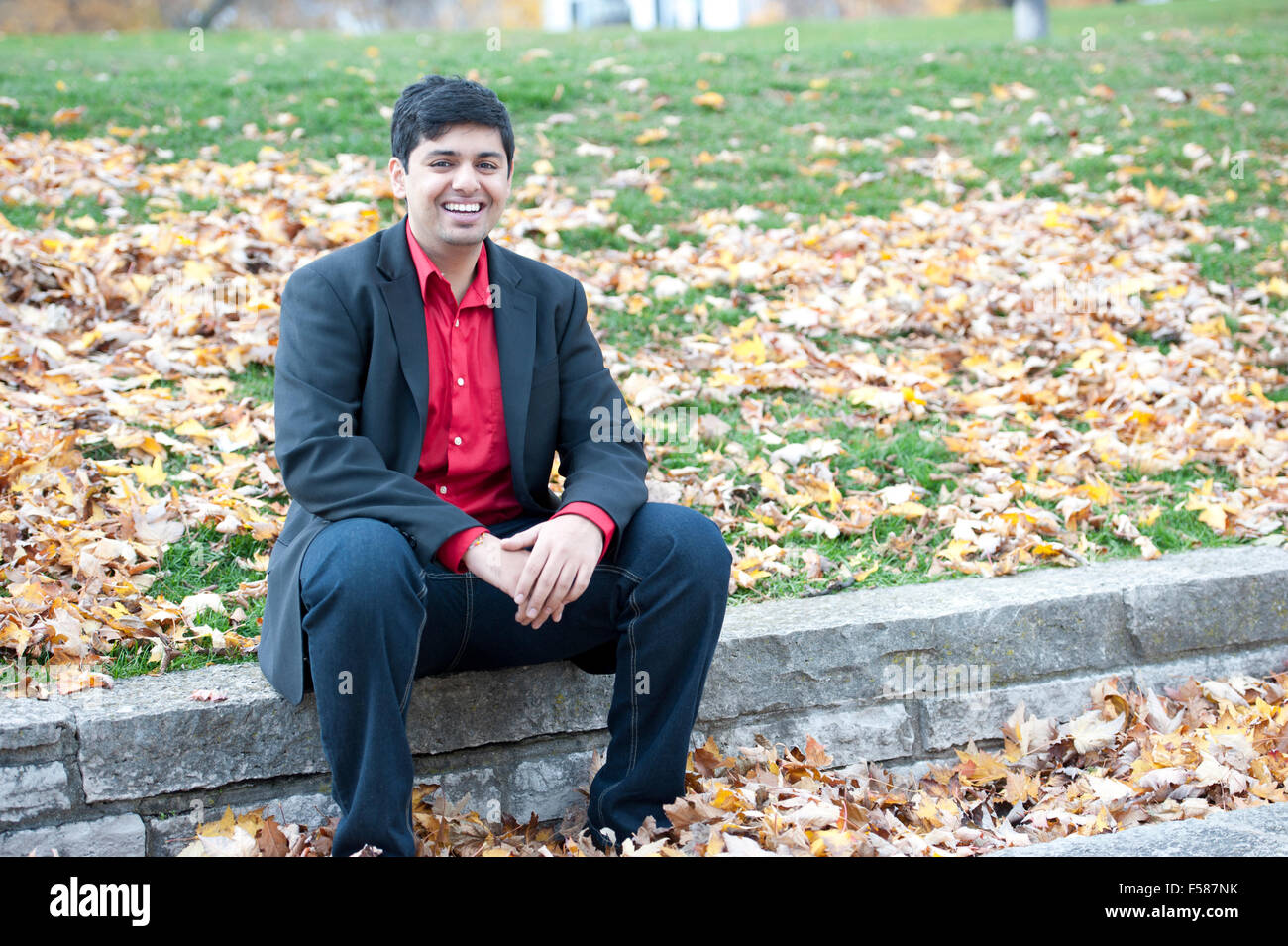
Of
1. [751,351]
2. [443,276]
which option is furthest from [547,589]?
[751,351]

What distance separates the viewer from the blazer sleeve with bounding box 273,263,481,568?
2.67 m

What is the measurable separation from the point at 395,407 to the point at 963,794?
187 centimetres

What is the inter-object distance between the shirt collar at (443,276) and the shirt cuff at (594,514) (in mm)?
589

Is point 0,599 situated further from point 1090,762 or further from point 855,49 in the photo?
point 855,49

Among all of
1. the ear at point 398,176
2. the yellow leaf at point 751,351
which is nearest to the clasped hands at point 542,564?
Result: the ear at point 398,176

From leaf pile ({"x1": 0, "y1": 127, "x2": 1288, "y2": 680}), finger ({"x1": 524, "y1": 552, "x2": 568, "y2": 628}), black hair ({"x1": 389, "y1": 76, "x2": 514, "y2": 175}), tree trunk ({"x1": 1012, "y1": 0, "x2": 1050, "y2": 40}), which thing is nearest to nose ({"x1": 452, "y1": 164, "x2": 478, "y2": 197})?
black hair ({"x1": 389, "y1": 76, "x2": 514, "y2": 175})

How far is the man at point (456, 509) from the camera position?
254 centimetres

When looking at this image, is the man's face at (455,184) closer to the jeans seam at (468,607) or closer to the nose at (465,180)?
the nose at (465,180)

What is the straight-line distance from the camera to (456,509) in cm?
273

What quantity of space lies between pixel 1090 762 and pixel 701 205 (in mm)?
4851

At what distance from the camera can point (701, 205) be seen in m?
7.49

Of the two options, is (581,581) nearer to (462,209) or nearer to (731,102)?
(462,209)

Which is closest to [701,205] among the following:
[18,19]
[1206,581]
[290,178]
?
[290,178]
